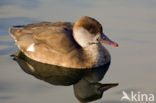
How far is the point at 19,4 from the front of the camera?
12.7 meters

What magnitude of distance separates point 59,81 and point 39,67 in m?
0.91

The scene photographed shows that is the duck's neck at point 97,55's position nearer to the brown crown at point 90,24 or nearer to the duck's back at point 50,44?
the duck's back at point 50,44

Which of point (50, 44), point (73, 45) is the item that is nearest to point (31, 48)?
point (50, 44)

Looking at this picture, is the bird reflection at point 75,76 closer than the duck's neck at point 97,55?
Yes

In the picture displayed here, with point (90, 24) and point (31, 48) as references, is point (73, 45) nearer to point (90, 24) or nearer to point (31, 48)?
point (90, 24)

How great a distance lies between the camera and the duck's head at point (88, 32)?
30.3ft

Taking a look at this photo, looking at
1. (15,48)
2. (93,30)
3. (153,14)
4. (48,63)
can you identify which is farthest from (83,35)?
(153,14)

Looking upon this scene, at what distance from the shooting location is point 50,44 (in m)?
9.49

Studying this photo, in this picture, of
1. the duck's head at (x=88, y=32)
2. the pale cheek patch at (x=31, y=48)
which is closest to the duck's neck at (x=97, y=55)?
the duck's head at (x=88, y=32)

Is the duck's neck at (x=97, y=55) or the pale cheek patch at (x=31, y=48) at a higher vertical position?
the pale cheek patch at (x=31, y=48)

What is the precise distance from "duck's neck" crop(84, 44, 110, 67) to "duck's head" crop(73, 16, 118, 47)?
0.36ft

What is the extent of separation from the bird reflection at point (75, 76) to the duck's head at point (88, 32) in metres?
0.56

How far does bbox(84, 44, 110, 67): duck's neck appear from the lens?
9.42 m

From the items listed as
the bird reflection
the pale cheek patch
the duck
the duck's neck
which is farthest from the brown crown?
the pale cheek patch
